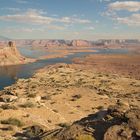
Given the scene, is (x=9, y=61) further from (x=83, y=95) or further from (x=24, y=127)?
(x=24, y=127)

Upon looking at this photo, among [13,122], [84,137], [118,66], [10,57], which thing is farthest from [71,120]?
[10,57]

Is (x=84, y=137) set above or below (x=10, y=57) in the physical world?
above

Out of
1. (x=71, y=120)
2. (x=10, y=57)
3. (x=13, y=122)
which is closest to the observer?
(x=13, y=122)

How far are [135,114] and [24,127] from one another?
39.6ft

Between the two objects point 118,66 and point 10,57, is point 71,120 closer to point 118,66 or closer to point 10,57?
point 118,66

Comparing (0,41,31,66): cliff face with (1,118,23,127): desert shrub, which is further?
(0,41,31,66): cliff face

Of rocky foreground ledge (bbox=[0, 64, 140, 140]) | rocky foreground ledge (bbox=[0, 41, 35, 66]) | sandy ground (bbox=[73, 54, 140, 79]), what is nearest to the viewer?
rocky foreground ledge (bbox=[0, 64, 140, 140])

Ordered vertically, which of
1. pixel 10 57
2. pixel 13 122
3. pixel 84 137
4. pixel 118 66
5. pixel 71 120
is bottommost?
pixel 118 66

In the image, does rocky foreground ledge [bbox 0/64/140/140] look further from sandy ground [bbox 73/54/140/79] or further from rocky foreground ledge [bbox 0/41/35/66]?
rocky foreground ledge [bbox 0/41/35/66]

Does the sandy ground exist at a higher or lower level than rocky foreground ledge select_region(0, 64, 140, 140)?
lower

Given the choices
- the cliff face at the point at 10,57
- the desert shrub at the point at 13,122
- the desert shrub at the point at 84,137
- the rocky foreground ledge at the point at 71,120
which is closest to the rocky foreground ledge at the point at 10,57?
the cliff face at the point at 10,57

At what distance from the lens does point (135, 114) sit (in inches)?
587

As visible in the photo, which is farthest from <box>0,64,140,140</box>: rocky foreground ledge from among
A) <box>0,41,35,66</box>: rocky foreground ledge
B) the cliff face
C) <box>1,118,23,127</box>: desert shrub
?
the cliff face

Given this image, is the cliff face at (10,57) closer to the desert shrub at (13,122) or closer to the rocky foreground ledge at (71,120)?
the rocky foreground ledge at (71,120)
